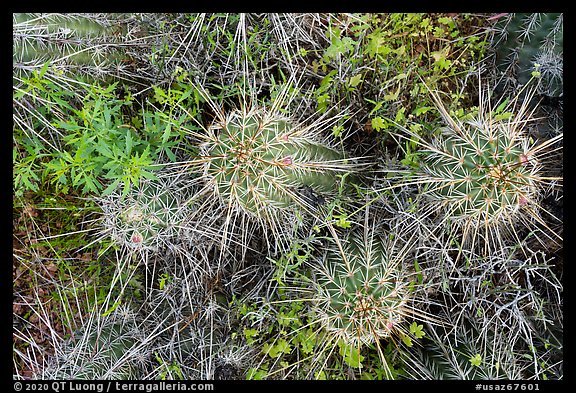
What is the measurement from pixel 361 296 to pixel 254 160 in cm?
82

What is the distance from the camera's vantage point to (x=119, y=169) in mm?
2332

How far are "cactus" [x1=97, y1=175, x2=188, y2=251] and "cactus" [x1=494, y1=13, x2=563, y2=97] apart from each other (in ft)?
7.00

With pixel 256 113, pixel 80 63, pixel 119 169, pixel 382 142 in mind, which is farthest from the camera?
pixel 382 142

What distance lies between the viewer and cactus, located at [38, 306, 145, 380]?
249cm

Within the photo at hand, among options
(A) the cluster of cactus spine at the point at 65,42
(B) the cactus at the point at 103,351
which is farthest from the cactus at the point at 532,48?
(B) the cactus at the point at 103,351

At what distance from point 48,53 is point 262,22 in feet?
4.02

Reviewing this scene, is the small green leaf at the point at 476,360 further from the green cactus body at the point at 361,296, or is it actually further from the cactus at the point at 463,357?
the green cactus body at the point at 361,296

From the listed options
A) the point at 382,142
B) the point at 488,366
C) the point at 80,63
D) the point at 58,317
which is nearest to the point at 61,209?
the point at 58,317

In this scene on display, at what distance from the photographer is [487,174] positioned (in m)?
1.98

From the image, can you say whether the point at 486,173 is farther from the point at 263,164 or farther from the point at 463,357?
the point at 463,357

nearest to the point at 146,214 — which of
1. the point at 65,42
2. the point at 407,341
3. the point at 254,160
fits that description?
the point at 254,160

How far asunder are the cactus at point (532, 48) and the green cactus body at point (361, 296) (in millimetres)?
1439

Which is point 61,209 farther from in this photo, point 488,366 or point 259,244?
point 488,366

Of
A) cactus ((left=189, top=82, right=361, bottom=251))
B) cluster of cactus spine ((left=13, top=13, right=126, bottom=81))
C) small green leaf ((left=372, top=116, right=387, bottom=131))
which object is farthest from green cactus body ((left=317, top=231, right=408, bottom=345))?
cluster of cactus spine ((left=13, top=13, right=126, bottom=81))
